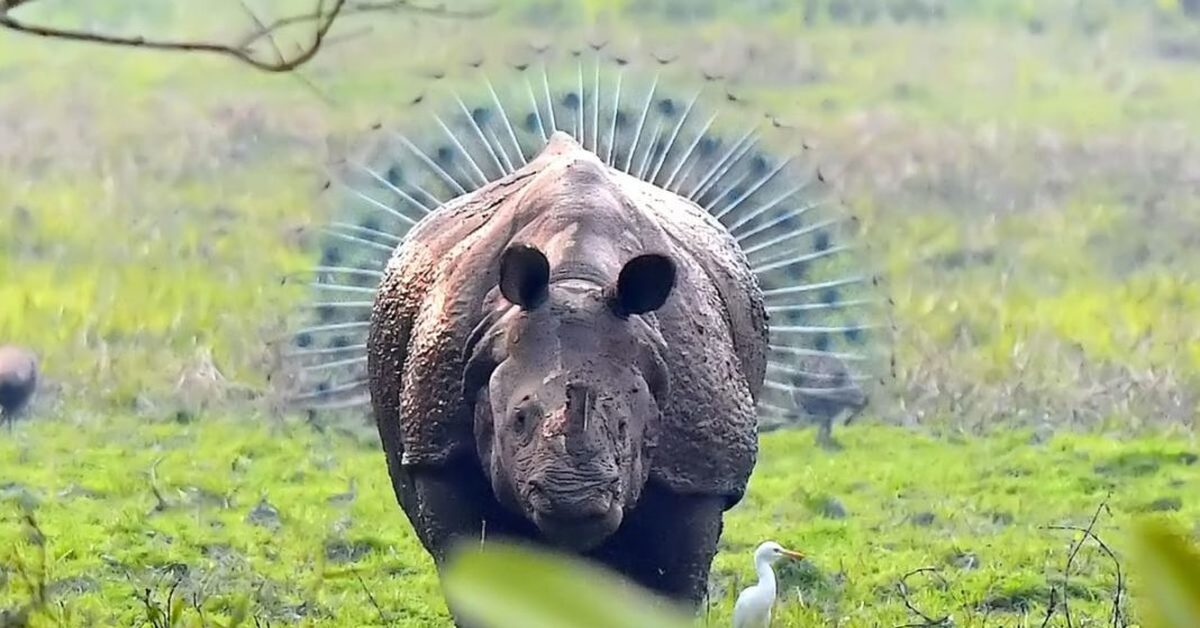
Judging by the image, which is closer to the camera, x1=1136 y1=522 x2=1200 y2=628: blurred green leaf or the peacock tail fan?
x1=1136 y1=522 x2=1200 y2=628: blurred green leaf

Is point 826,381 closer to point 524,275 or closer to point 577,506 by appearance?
point 524,275

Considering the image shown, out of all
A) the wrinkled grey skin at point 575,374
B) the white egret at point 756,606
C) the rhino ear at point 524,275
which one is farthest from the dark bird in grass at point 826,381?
the rhino ear at point 524,275

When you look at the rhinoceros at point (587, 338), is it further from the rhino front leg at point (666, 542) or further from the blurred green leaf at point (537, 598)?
the blurred green leaf at point (537, 598)

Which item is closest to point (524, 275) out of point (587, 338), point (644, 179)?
point (587, 338)

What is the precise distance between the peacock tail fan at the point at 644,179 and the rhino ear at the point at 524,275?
6.49 ft

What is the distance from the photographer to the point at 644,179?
20.6 feet

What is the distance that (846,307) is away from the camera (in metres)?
6.49

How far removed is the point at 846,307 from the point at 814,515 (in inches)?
81.3

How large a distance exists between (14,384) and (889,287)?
400 centimetres

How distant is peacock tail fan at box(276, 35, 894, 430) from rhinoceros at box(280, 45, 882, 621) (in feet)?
0.03

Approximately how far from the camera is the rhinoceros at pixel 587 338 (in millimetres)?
4066

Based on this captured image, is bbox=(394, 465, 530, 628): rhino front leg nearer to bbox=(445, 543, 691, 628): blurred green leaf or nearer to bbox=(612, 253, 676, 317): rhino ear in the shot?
bbox=(612, 253, 676, 317): rhino ear

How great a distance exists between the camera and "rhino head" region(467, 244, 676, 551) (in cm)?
389

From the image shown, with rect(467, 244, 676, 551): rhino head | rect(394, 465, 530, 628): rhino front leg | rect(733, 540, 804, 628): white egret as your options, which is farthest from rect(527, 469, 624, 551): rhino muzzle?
rect(733, 540, 804, 628): white egret
